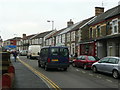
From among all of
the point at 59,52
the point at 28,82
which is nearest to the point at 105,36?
the point at 59,52

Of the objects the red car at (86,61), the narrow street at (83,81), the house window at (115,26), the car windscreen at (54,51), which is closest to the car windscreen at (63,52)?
the car windscreen at (54,51)

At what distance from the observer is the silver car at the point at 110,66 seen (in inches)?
503

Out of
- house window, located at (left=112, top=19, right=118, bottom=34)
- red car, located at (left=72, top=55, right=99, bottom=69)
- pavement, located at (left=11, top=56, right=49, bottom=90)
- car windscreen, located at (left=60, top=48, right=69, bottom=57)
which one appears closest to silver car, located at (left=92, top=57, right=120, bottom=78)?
red car, located at (left=72, top=55, right=99, bottom=69)

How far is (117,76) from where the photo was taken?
41.2ft

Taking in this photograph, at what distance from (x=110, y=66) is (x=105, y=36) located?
12.3 m

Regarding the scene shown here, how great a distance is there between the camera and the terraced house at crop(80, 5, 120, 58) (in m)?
23.4

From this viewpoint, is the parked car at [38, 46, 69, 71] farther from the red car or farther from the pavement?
the pavement

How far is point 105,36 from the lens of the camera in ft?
82.9

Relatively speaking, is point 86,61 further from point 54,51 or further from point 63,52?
point 54,51

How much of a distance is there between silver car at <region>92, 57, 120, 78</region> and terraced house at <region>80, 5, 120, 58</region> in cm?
645

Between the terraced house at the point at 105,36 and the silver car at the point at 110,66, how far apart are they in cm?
645

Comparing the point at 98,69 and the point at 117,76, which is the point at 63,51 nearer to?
the point at 98,69

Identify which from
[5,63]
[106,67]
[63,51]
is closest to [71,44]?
[63,51]

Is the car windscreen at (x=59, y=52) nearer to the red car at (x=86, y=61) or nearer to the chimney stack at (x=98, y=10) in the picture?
the red car at (x=86, y=61)
